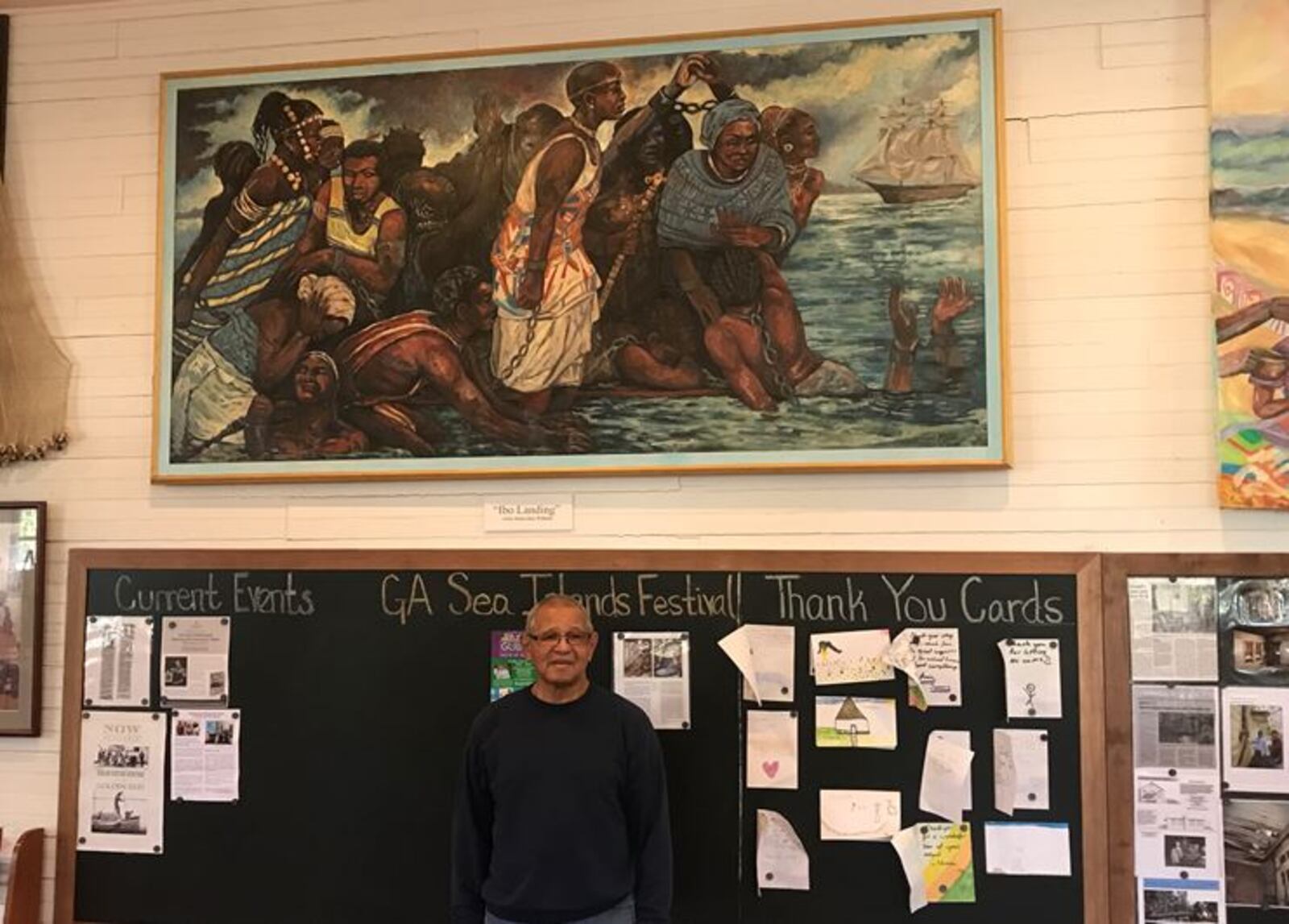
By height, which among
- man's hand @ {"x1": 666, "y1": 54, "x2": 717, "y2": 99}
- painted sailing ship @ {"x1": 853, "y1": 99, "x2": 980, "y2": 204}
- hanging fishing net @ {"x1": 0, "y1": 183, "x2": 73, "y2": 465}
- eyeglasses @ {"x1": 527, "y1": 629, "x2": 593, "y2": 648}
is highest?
man's hand @ {"x1": 666, "y1": 54, "x2": 717, "y2": 99}

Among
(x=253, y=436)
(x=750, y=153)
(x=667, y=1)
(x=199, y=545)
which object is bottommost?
(x=199, y=545)

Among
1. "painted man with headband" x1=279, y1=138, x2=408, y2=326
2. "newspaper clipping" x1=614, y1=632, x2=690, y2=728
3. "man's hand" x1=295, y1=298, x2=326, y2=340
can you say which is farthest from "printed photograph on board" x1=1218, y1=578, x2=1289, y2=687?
"man's hand" x1=295, y1=298, x2=326, y2=340

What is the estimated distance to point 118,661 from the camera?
10.1ft

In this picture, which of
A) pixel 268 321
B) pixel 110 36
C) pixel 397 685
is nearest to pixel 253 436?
pixel 268 321

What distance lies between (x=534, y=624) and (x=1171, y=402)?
154cm

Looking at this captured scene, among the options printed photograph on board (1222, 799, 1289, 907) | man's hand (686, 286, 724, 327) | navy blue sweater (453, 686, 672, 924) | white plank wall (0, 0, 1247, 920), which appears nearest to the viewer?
navy blue sweater (453, 686, 672, 924)

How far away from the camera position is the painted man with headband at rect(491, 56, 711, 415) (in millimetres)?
2934

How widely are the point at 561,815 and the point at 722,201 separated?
148cm

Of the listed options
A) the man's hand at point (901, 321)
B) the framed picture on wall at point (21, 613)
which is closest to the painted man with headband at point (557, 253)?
the man's hand at point (901, 321)

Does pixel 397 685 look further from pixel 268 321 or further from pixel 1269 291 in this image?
pixel 1269 291

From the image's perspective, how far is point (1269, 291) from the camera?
2.64 metres

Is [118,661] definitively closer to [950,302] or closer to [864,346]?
[864,346]

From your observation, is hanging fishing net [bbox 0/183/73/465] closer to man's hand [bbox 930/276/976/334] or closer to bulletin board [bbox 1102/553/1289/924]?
man's hand [bbox 930/276/976/334]

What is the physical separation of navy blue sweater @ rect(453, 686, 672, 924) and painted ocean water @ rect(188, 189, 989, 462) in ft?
2.27
